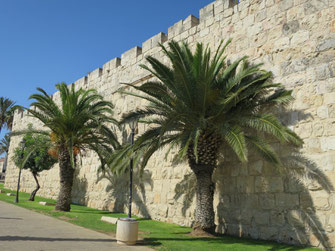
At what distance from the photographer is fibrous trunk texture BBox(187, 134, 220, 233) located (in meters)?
7.64

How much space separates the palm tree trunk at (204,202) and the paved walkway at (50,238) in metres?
1.93

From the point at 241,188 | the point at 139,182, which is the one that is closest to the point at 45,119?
the point at 139,182

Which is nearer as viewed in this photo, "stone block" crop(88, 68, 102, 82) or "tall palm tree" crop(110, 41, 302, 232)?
"tall palm tree" crop(110, 41, 302, 232)

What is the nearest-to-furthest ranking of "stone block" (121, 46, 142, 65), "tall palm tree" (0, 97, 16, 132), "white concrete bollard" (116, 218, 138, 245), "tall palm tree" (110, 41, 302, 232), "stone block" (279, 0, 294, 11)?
"white concrete bollard" (116, 218, 138, 245) → "tall palm tree" (110, 41, 302, 232) → "stone block" (279, 0, 294, 11) → "stone block" (121, 46, 142, 65) → "tall palm tree" (0, 97, 16, 132)

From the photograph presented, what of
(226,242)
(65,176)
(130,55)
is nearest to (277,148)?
(226,242)

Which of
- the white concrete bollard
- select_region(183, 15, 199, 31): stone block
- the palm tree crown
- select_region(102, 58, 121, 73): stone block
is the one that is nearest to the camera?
the white concrete bollard

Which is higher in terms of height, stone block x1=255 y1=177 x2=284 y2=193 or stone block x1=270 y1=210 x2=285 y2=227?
stone block x1=255 y1=177 x2=284 y2=193

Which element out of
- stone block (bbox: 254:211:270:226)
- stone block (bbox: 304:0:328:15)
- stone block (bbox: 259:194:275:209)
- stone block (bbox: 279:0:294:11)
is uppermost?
stone block (bbox: 279:0:294:11)

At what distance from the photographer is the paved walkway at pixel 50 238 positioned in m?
5.66

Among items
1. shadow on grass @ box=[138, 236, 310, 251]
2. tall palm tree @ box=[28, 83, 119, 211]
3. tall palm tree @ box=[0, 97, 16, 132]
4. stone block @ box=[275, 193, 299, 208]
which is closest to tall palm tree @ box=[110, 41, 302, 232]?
shadow on grass @ box=[138, 236, 310, 251]

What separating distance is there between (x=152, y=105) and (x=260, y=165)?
135 inches

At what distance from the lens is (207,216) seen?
7637 millimetres

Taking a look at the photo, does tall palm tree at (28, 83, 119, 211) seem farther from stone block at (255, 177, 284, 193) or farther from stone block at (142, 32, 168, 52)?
stone block at (255, 177, 284, 193)

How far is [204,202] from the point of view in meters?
7.73
